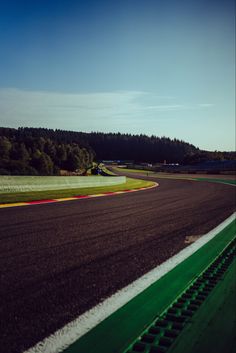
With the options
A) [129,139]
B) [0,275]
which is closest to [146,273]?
[0,275]

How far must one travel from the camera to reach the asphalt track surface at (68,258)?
9.56 feet

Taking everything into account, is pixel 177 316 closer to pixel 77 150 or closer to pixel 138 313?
pixel 138 313

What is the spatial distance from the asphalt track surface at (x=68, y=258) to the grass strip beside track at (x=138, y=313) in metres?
0.31

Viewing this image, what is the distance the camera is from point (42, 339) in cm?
252

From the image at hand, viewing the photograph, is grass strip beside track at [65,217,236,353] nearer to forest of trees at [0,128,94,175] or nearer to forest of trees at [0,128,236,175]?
forest of trees at [0,128,236,175]

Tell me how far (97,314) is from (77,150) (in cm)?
7227

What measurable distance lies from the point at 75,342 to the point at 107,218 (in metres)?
5.96

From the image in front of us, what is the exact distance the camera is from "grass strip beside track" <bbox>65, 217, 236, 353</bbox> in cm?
253

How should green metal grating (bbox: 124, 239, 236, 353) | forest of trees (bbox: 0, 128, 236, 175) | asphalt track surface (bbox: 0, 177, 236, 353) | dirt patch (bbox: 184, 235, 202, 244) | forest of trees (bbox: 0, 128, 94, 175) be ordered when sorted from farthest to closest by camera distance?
forest of trees (bbox: 0, 128, 236, 175)
forest of trees (bbox: 0, 128, 94, 175)
dirt patch (bbox: 184, 235, 202, 244)
asphalt track surface (bbox: 0, 177, 236, 353)
green metal grating (bbox: 124, 239, 236, 353)

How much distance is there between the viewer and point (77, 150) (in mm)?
74312

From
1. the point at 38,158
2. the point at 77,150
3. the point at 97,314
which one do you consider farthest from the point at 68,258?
the point at 77,150

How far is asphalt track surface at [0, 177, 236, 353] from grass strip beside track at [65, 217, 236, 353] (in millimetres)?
309

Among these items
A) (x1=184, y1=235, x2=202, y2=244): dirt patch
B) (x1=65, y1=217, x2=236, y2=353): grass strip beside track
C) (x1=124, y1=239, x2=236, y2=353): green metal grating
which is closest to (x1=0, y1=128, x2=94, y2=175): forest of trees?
(x1=184, y1=235, x2=202, y2=244): dirt patch

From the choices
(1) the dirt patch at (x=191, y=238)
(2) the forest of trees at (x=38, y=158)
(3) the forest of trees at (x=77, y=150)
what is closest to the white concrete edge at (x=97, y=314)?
(1) the dirt patch at (x=191, y=238)
